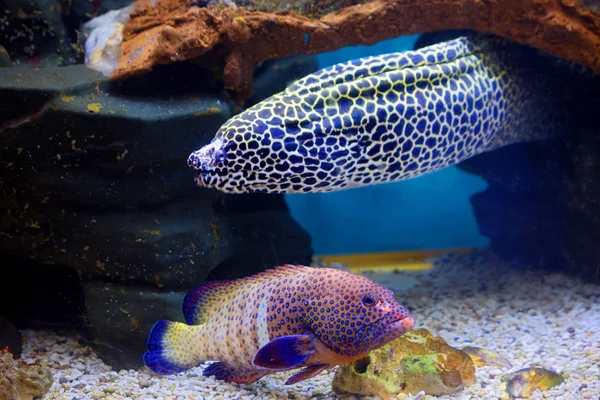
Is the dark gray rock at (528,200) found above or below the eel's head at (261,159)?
below

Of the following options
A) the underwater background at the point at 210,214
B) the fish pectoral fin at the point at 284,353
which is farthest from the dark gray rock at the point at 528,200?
the fish pectoral fin at the point at 284,353

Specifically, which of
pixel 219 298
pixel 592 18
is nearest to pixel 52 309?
pixel 219 298

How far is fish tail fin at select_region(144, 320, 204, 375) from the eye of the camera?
106 inches

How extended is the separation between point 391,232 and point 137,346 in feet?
12.1

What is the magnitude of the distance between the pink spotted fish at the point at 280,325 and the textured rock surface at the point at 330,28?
1522 millimetres

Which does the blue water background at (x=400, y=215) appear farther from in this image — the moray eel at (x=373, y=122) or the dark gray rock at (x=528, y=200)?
the moray eel at (x=373, y=122)

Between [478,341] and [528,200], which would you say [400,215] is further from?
[478,341]

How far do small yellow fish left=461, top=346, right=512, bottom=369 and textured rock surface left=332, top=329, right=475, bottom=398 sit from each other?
1.11 ft

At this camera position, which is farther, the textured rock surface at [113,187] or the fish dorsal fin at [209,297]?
the textured rock surface at [113,187]

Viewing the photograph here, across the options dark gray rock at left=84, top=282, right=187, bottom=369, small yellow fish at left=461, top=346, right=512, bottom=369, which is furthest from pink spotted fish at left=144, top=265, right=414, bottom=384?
small yellow fish at left=461, top=346, right=512, bottom=369

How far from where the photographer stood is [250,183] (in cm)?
290

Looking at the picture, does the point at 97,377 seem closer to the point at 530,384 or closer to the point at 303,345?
the point at 303,345

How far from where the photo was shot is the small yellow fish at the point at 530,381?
2.53 metres

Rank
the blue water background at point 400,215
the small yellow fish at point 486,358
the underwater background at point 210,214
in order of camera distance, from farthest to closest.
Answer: the blue water background at point 400,215 < the small yellow fish at point 486,358 < the underwater background at point 210,214
